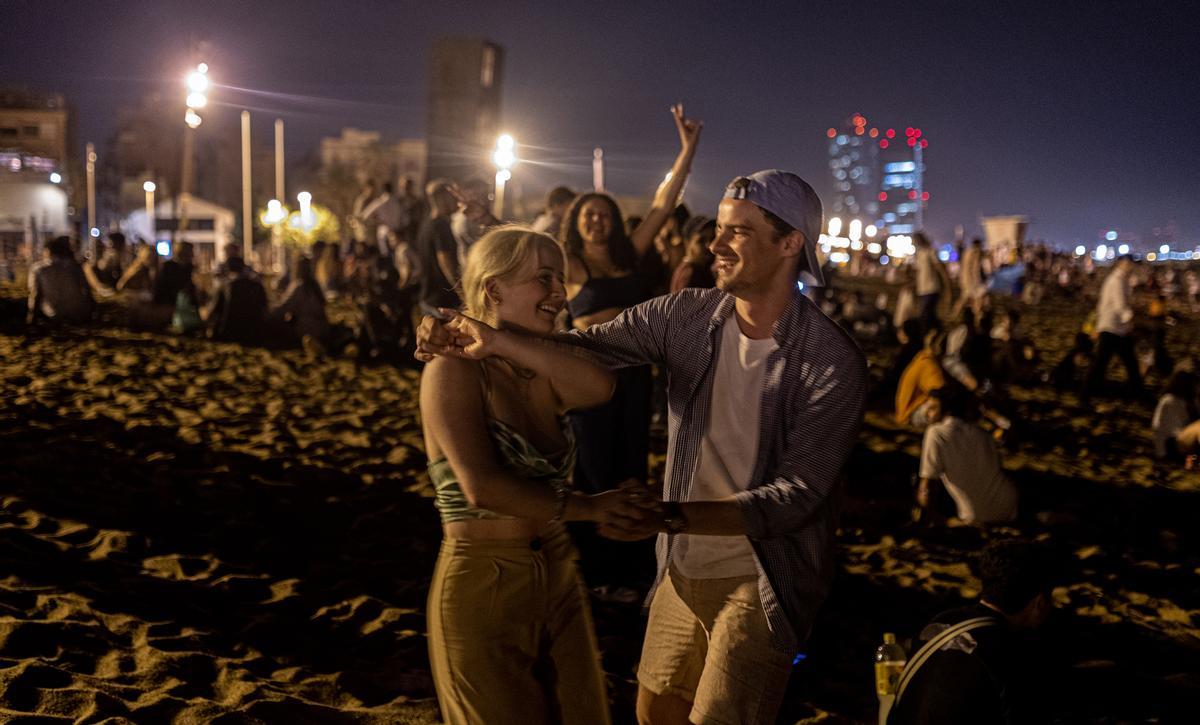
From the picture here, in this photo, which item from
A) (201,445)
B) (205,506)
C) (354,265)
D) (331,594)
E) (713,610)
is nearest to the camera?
(713,610)

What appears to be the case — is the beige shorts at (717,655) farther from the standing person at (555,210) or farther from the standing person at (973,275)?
the standing person at (973,275)

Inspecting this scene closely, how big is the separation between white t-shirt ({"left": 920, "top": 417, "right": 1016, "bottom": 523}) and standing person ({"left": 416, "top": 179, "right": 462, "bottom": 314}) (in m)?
3.82

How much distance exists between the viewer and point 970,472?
6.68 metres

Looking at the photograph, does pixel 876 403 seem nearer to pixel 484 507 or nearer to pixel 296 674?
pixel 296 674

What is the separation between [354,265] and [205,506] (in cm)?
1414

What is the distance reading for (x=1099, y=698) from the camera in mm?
4312

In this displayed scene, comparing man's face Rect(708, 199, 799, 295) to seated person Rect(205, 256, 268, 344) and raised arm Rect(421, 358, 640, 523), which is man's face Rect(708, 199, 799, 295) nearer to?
raised arm Rect(421, 358, 640, 523)

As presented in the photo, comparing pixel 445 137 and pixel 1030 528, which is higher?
pixel 445 137

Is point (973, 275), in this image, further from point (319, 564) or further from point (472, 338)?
point (472, 338)

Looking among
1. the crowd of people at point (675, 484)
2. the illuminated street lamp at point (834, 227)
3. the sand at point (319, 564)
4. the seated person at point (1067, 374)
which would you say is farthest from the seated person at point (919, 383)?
the illuminated street lamp at point (834, 227)

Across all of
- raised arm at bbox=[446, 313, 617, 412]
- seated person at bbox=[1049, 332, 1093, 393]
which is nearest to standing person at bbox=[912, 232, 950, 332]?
seated person at bbox=[1049, 332, 1093, 393]

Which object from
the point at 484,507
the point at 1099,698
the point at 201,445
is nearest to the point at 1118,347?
the point at 1099,698

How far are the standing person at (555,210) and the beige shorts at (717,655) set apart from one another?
3.69 m

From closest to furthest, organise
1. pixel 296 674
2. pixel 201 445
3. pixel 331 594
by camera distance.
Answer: pixel 296 674
pixel 331 594
pixel 201 445
